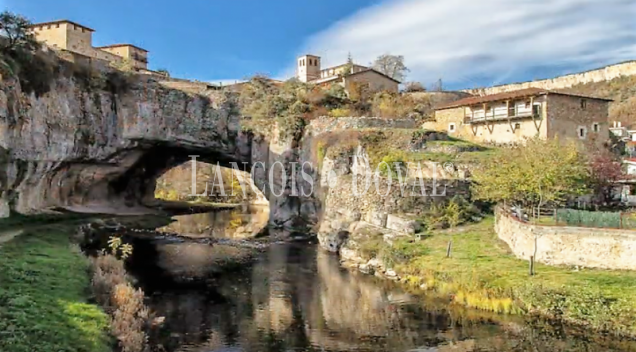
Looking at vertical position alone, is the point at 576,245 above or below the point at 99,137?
below

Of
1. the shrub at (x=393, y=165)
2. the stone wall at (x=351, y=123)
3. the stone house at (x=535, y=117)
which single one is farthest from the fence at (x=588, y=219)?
the stone wall at (x=351, y=123)

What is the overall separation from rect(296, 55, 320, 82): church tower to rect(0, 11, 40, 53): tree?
5671 cm

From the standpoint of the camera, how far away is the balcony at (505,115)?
147 feet

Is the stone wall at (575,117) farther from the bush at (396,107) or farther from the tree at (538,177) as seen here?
the bush at (396,107)

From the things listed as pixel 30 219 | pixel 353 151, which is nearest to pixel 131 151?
pixel 30 219

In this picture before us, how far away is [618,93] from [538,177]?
72.0 meters

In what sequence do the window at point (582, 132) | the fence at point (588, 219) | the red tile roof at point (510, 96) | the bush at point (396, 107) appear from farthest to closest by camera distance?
the bush at point (396, 107)
the window at point (582, 132)
the red tile roof at point (510, 96)
the fence at point (588, 219)

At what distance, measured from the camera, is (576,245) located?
2442cm

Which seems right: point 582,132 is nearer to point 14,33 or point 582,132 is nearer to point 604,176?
point 604,176

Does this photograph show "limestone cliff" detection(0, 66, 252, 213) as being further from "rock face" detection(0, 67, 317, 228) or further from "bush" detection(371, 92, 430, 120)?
"bush" detection(371, 92, 430, 120)

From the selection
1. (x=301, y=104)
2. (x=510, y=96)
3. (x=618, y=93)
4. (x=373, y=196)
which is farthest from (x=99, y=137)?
(x=618, y=93)

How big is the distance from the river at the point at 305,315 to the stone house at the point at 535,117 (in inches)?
834

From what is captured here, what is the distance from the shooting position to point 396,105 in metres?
62.9

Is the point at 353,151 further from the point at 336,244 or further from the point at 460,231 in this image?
the point at 460,231
